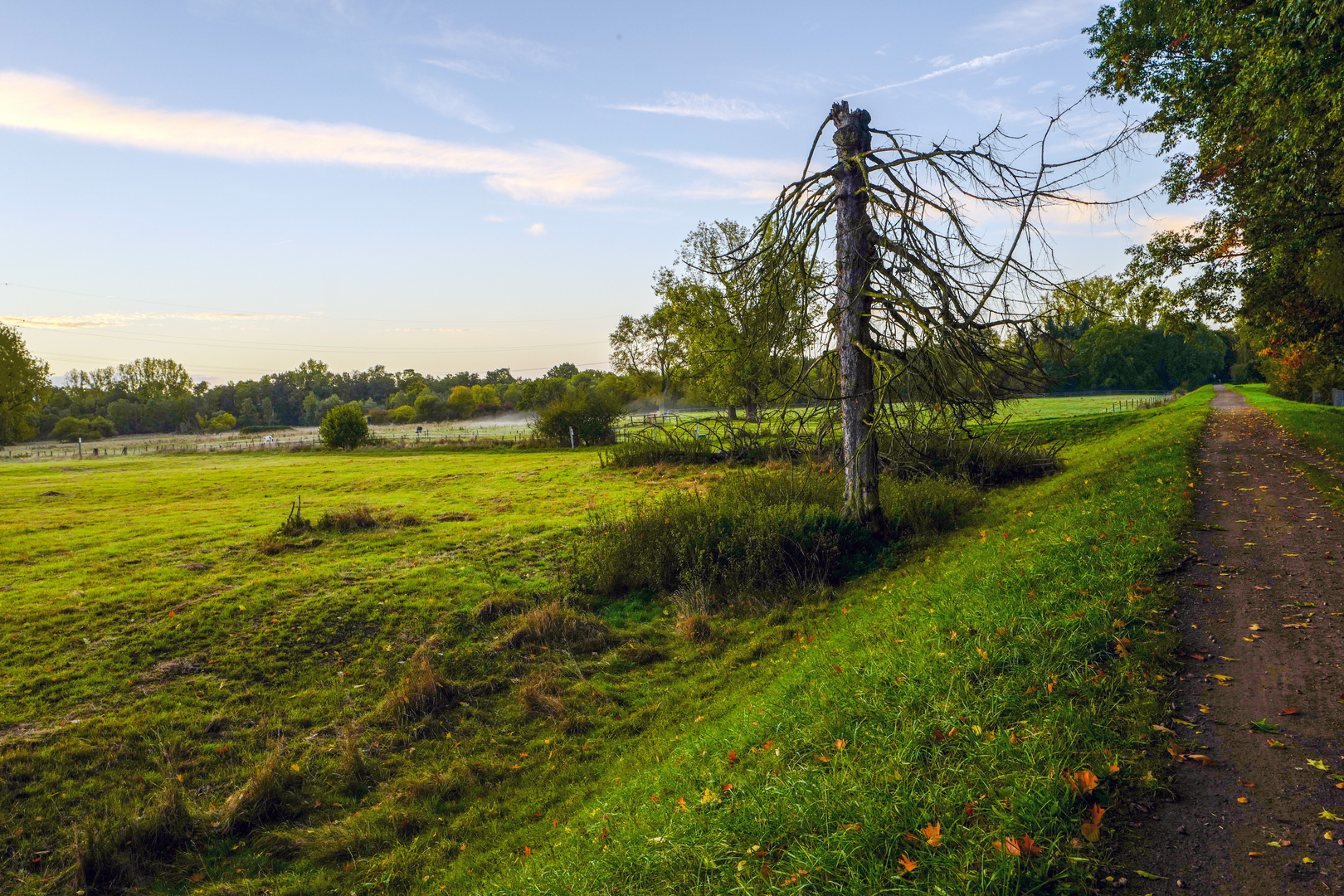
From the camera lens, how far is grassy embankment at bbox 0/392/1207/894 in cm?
370

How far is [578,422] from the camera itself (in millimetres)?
43062

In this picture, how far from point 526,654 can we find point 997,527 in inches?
330

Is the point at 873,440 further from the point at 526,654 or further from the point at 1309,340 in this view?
the point at 1309,340

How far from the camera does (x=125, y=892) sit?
17.9 ft

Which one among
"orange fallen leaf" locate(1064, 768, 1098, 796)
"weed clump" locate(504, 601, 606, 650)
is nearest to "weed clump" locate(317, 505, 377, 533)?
"weed clump" locate(504, 601, 606, 650)

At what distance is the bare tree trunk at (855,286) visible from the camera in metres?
10.8

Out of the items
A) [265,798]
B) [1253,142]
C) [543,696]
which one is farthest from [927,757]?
[1253,142]

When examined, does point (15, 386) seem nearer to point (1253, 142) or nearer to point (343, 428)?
point (343, 428)

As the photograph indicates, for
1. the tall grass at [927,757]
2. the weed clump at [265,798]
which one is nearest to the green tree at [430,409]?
the weed clump at [265,798]

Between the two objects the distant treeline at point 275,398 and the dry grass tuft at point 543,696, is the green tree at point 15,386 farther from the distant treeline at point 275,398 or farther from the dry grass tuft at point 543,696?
the dry grass tuft at point 543,696

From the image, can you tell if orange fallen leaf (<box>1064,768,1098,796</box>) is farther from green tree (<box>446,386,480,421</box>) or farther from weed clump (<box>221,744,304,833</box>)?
green tree (<box>446,386,480,421</box>)

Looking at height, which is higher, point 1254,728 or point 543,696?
point 1254,728

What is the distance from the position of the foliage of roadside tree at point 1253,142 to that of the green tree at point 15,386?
9048cm

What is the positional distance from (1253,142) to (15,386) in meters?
93.3
